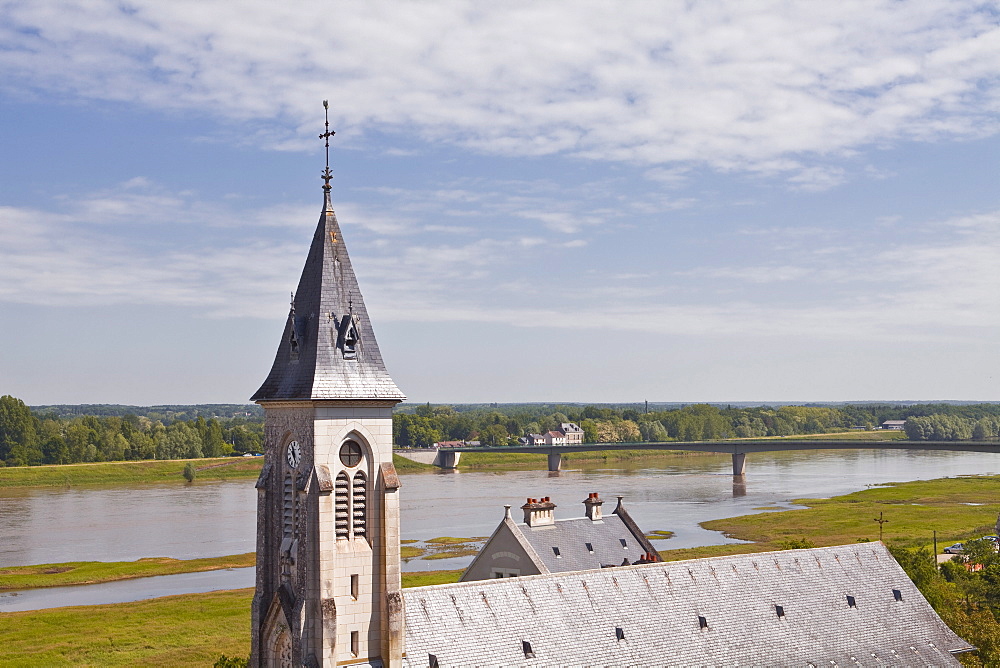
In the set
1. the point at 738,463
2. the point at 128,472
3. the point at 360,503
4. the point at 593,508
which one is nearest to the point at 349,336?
the point at 360,503

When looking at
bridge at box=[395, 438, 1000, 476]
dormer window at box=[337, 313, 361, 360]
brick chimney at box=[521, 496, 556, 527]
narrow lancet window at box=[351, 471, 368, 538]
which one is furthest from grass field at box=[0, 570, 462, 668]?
bridge at box=[395, 438, 1000, 476]

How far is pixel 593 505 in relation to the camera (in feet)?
145

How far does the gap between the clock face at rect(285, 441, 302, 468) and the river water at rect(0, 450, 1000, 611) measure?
5179cm

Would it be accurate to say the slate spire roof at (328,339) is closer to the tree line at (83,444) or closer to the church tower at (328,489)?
the church tower at (328,489)

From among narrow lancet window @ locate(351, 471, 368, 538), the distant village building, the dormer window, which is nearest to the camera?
narrow lancet window @ locate(351, 471, 368, 538)

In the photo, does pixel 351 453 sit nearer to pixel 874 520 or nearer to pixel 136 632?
pixel 136 632

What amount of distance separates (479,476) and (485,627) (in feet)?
500

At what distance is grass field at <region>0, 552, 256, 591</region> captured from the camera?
76.2m

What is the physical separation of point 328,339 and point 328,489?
4065mm

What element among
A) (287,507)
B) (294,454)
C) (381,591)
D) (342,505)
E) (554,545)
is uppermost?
(294,454)

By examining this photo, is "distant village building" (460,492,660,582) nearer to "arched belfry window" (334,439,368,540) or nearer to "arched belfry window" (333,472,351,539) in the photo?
"arched belfry window" (334,439,368,540)

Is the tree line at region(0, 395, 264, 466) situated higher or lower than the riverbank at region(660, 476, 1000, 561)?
higher

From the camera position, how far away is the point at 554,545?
4081 cm

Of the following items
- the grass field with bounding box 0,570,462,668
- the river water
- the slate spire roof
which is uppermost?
the slate spire roof
